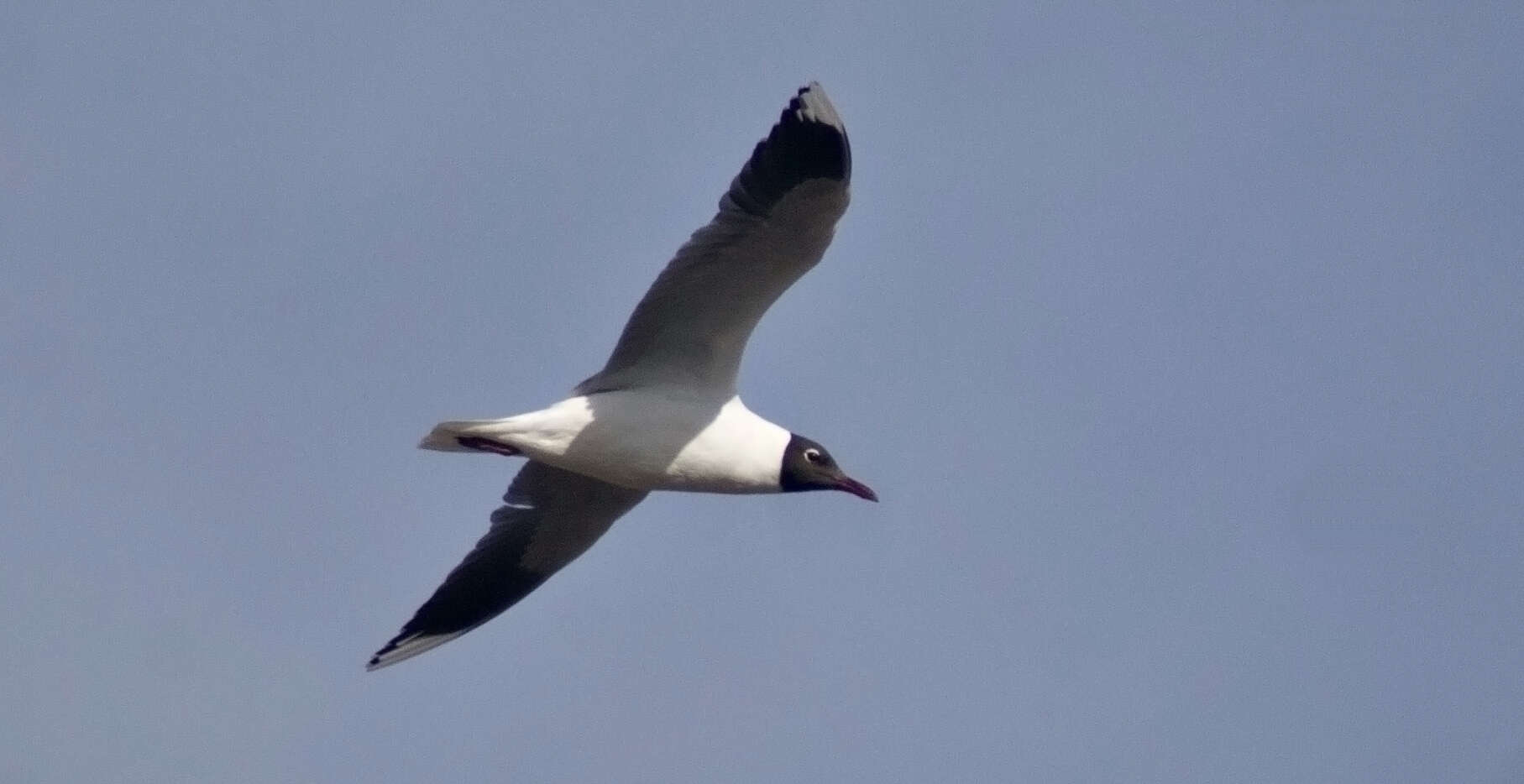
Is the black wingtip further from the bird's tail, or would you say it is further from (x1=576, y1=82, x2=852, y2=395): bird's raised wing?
the bird's tail

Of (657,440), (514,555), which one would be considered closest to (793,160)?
(657,440)

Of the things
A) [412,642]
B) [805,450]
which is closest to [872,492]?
[805,450]

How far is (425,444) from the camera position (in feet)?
39.3

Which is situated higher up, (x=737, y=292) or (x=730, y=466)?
(x=737, y=292)

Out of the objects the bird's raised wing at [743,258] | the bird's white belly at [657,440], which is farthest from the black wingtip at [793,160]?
the bird's white belly at [657,440]

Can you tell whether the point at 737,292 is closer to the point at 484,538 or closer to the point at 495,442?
the point at 495,442

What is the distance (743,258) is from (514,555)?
312 cm

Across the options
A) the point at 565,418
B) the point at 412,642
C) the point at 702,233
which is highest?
the point at 702,233

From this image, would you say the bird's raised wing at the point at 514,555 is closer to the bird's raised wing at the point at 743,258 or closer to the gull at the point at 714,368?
the gull at the point at 714,368

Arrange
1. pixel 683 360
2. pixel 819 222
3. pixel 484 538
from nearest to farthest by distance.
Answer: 1. pixel 819 222
2. pixel 683 360
3. pixel 484 538

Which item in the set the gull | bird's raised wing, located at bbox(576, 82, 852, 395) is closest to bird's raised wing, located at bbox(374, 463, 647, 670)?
the gull

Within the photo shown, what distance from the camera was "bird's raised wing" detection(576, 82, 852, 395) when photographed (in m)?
11.1

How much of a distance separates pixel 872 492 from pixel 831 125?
2.29 m

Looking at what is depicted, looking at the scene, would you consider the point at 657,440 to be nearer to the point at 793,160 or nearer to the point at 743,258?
the point at 743,258
